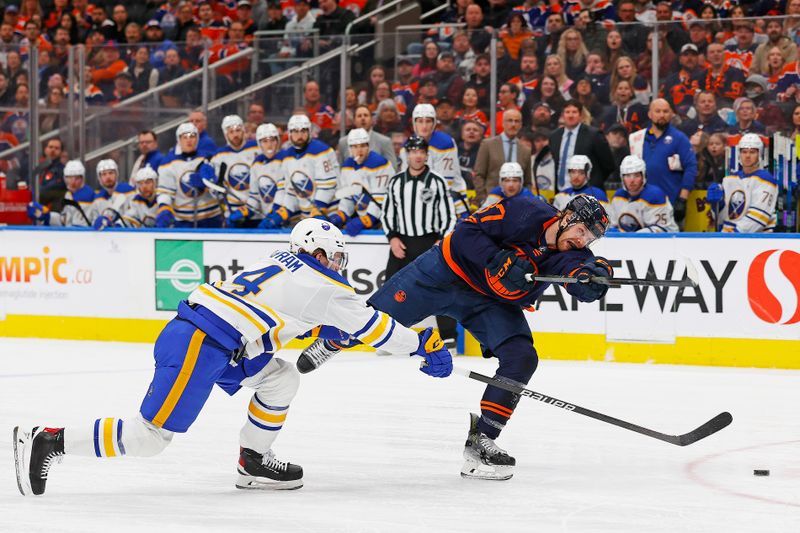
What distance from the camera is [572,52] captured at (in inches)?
368

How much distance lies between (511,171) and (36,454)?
16.6 ft

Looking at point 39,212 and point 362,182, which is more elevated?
point 362,182

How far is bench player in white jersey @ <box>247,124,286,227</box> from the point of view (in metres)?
9.71

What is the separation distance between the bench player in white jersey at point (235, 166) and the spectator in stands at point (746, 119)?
356 centimetres

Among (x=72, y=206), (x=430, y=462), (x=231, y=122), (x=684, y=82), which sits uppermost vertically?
(x=684, y=82)

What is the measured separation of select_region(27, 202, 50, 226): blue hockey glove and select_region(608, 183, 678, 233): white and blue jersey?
4728mm

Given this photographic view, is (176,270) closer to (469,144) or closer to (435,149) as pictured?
(435,149)

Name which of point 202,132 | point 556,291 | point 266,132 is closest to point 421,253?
point 556,291

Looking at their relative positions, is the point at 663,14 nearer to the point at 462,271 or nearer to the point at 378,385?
the point at 378,385

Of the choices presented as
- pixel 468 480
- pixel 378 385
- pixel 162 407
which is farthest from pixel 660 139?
pixel 162 407

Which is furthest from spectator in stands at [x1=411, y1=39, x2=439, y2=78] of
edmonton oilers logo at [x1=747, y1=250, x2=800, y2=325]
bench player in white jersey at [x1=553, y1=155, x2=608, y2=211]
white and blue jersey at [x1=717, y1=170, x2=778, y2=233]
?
edmonton oilers logo at [x1=747, y1=250, x2=800, y2=325]

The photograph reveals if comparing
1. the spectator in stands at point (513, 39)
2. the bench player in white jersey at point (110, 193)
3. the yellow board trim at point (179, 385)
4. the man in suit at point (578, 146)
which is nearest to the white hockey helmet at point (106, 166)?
the bench player in white jersey at point (110, 193)

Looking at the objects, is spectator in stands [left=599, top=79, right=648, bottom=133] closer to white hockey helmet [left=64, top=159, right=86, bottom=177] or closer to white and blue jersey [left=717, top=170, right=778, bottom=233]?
white and blue jersey [left=717, top=170, right=778, bottom=233]

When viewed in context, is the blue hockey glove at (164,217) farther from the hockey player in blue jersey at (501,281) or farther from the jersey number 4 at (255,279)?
the jersey number 4 at (255,279)
